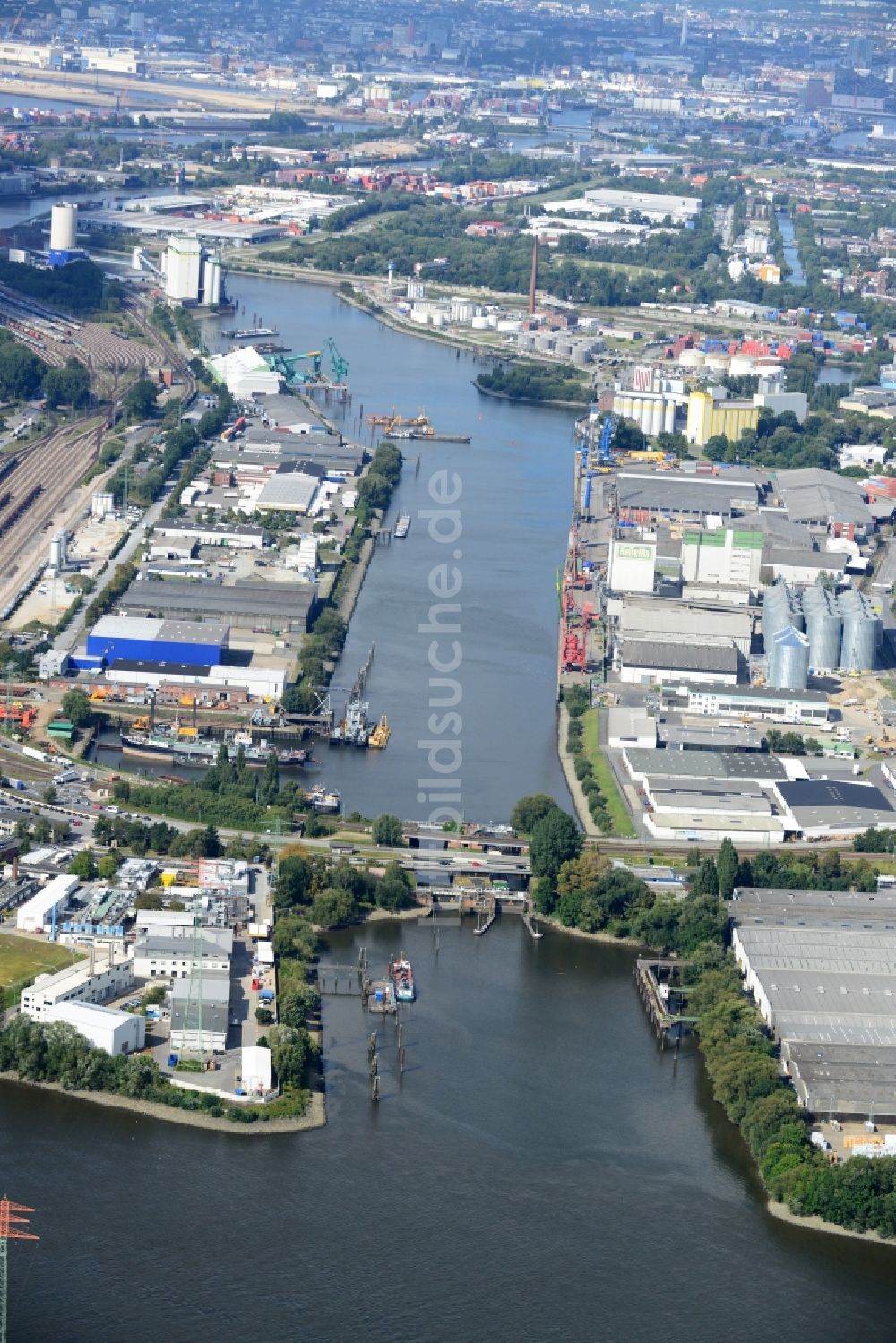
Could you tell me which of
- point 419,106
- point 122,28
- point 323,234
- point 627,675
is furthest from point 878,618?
point 122,28

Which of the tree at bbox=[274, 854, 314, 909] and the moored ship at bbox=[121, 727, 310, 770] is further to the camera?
the moored ship at bbox=[121, 727, 310, 770]

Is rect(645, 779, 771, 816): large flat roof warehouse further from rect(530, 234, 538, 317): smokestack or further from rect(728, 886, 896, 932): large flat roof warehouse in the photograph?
rect(530, 234, 538, 317): smokestack

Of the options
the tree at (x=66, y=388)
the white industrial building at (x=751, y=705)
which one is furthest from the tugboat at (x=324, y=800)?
the tree at (x=66, y=388)

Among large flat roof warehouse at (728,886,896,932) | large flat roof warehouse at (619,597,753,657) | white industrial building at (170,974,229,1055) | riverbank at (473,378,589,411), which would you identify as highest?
riverbank at (473,378,589,411)

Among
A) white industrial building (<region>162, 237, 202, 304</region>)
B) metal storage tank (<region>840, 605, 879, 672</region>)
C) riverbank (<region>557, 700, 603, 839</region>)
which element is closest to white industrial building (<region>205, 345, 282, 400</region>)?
white industrial building (<region>162, 237, 202, 304</region>)

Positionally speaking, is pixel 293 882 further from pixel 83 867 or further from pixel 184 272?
pixel 184 272

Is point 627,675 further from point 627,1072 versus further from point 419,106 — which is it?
point 419,106

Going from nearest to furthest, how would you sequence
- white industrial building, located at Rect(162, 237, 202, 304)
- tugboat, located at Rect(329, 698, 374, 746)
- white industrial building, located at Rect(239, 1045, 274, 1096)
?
white industrial building, located at Rect(239, 1045, 274, 1096)
tugboat, located at Rect(329, 698, 374, 746)
white industrial building, located at Rect(162, 237, 202, 304)

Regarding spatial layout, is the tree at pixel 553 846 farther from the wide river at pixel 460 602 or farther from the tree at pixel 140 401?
the tree at pixel 140 401
